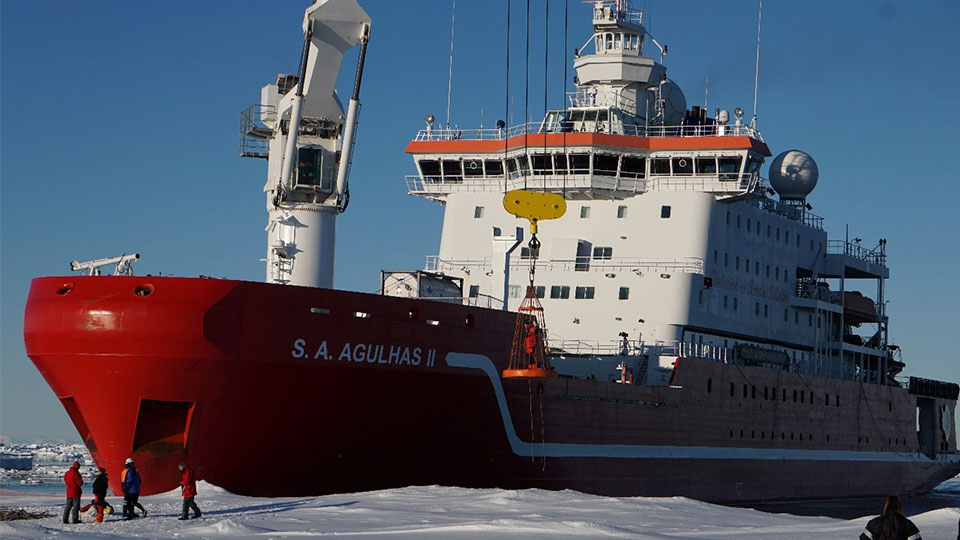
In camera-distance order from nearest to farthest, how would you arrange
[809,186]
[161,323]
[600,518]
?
[600,518], [161,323], [809,186]

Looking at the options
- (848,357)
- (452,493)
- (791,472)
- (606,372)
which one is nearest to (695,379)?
(606,372)

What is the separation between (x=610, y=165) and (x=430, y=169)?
204 inches

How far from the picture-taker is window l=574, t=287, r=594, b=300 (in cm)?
3447

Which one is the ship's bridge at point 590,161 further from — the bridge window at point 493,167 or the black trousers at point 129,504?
the black trousers at point 129,504

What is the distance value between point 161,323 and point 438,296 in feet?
25.8

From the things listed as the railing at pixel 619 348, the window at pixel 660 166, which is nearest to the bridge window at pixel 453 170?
the window at pixel 660 166

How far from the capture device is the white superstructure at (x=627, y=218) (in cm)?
3441

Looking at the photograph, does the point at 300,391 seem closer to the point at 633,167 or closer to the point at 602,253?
the point at 602,253

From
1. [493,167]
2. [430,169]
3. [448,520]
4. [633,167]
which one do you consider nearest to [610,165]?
[633,167]

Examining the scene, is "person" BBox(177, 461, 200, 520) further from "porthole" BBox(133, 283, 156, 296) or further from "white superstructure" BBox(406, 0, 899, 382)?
"white superstructure" BBox(406, 0, 899, 382)

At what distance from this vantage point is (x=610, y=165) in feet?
119

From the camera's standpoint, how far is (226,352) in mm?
22719

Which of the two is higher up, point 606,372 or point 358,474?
point 606,372

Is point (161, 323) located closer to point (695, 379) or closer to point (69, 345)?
point (69, 345)
